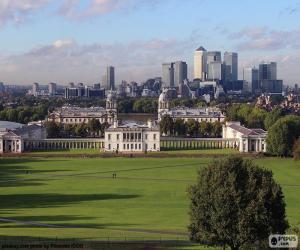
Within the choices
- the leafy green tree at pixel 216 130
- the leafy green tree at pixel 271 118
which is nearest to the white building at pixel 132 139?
the leafy green tree at pixel 216 130

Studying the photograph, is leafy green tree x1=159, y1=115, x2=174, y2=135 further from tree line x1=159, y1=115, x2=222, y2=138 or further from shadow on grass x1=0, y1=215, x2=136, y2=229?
shadow on grass x1=0, y1=215, x2=136, y2=229

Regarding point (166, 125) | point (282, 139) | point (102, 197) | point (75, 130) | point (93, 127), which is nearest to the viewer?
point (102, 197)

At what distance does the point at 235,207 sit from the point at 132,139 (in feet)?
237

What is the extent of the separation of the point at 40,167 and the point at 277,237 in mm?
46373

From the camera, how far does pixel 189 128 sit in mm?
121688

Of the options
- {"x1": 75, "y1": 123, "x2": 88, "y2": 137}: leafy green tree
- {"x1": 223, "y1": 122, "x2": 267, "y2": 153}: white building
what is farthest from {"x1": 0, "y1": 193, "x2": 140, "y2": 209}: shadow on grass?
{"x1": 75, "y1": 123, "x2": 88, "y2": 137}: leafy green tree

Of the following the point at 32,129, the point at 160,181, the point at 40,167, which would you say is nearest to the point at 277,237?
the point at 160,181

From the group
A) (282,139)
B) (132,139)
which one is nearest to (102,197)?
(282,139)

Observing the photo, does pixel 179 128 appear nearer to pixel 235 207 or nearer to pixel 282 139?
pixel 282 139

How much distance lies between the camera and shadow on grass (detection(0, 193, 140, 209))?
147ft

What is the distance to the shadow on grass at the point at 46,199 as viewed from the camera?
44812 mm

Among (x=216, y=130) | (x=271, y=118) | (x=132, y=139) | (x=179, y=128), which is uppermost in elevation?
(x=271, y=118)

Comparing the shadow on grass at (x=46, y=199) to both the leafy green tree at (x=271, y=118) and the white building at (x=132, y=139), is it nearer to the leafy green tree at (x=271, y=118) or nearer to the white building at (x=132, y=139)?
the white building at (x=132, y=139)

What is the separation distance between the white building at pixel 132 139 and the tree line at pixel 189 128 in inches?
835
